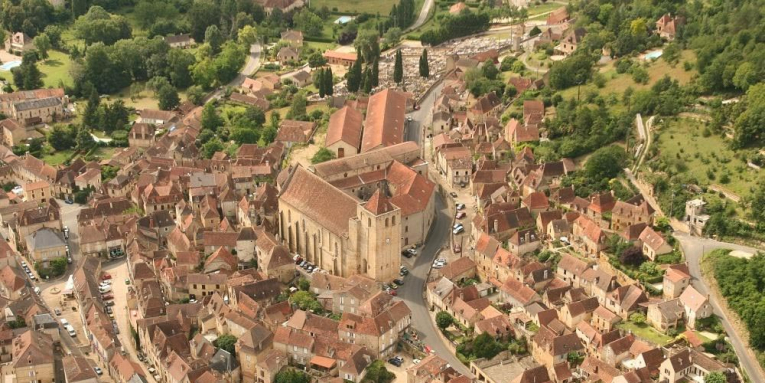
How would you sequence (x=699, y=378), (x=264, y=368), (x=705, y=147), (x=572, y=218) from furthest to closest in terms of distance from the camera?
(x=705, y=147), (x=572, y=218), (x=264, y=368), (x=699, y=378)

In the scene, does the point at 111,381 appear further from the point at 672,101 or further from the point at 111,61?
the point at 111,61

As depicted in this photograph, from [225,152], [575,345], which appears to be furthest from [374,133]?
[575,345]

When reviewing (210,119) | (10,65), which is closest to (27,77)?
(10,65)

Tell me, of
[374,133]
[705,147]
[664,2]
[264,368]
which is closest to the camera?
[264,368]

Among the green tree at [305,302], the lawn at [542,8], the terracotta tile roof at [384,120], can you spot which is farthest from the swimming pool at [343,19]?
the green tree at [305,302]

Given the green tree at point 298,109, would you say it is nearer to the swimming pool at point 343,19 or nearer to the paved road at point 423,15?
the swimming pool at point 343,19

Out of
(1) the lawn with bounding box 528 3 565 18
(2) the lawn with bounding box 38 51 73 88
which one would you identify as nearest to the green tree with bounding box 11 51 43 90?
(2) the lawn with bounding box 38 51 73 88
